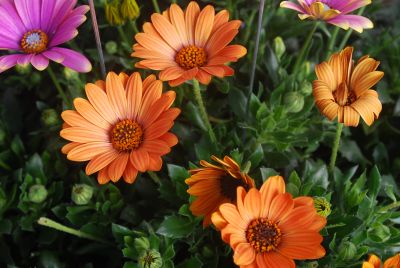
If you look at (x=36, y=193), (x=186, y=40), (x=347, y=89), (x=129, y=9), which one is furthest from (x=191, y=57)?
(x=36, y=193)

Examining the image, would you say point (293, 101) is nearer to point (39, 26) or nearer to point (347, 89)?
point (347, 89)

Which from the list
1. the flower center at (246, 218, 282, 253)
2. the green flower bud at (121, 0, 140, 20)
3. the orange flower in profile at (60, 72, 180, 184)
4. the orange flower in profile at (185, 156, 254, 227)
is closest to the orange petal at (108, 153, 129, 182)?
the orange flower in profile at (60, 72, 180, 184)

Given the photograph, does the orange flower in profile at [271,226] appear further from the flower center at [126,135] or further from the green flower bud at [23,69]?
the green flower bud at [23,69]

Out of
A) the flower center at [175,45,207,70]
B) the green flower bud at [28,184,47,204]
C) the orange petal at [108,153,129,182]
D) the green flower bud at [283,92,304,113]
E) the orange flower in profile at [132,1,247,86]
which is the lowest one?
the green flower bud at [28,184,47,204]

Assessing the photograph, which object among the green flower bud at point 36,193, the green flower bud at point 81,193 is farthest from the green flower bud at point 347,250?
the green flower bud at point 36,193

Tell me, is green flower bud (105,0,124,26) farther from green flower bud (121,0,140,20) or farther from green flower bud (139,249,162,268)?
green flower bud (139,249,162,268)
